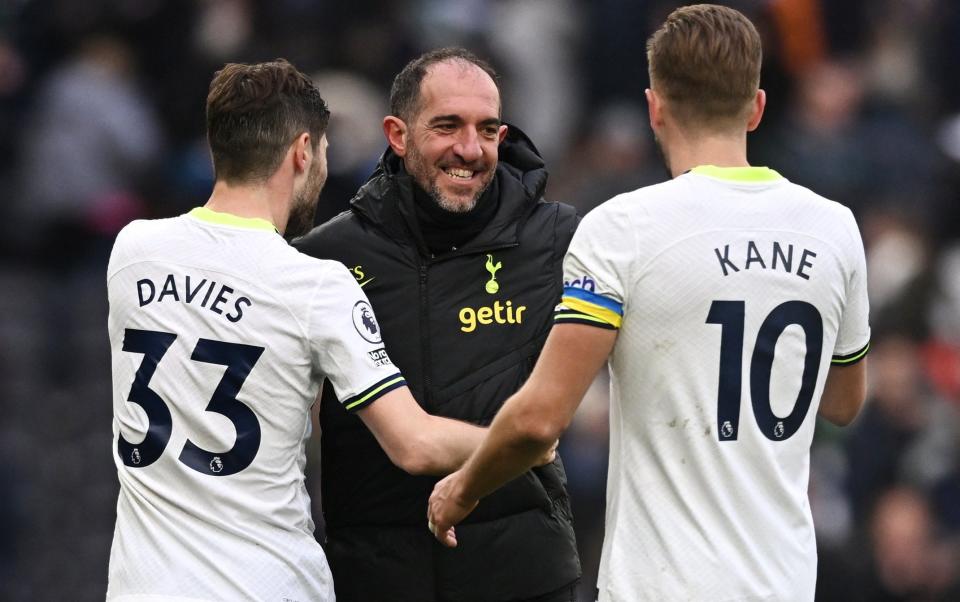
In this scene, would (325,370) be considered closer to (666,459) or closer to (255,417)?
(255,417)

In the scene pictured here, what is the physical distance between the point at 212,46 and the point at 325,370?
690 centimetres

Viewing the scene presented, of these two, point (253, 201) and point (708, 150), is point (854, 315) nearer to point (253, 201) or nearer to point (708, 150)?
point (708, 150)

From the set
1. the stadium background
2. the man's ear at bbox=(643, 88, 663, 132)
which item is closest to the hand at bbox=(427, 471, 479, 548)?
the man's ear at bbox=(643, 88, 663, 132)

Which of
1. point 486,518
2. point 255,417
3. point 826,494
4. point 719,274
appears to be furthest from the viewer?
point 826,494

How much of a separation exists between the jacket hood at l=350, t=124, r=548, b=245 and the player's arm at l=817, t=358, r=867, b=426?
121cm

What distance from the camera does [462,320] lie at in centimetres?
539

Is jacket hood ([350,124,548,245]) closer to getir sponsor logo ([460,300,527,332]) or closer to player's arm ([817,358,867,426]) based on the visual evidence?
getir sponsor logo ([460,300,527,332])

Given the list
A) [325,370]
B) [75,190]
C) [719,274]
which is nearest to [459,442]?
[325,370]

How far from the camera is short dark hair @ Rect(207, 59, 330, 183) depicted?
189 inches

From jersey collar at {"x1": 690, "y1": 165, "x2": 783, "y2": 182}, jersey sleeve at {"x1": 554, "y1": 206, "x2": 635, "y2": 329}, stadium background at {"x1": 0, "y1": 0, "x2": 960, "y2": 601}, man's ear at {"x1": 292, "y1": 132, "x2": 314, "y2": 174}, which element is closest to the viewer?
jersey sleeve at {"x1": 554, "y1": 206, "x2": 635, "y2": 329}

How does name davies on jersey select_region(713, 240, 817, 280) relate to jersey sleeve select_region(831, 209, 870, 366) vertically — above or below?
above

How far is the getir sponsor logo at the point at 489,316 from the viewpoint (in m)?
5.38

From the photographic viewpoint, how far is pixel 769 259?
4.34 meters

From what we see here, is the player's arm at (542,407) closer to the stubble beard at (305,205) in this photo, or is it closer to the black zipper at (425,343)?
the black zipper at (425,343)
